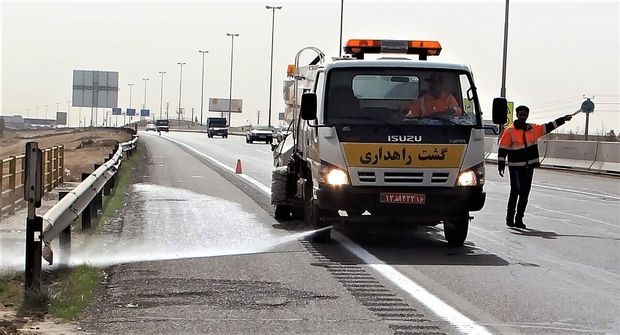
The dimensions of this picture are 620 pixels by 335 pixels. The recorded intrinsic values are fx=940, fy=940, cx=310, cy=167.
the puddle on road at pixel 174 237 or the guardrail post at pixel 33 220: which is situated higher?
the guardrail post at pixel 33 220

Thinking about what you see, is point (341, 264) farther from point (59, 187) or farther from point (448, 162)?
point (59, 187)

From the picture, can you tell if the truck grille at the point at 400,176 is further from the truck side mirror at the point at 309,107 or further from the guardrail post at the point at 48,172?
the guardrail post at the point at 48,172

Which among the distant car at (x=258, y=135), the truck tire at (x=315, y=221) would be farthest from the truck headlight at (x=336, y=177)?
the distant car at (x=258, y=135)

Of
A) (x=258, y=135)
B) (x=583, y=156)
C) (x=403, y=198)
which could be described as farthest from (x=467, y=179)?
(x=258, y=135)

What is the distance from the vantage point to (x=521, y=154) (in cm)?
1438

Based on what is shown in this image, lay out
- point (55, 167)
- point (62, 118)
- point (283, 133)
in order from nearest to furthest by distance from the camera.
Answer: point (283, 133) → point (55, 167) → point (62, 118)

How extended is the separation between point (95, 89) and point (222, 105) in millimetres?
93063

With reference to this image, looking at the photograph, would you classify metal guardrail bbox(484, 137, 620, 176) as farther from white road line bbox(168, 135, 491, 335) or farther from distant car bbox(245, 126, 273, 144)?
distant car bbox(245, 126, 273, 144)

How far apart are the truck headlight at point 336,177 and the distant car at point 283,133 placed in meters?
3.84

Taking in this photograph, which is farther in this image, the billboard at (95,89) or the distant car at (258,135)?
the billboard at (95,89)

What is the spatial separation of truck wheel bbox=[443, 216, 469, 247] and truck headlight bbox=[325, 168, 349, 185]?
1.48 metres

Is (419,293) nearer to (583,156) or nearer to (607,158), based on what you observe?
(607,158)

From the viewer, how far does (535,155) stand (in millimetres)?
14445

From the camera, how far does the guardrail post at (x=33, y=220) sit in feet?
24.2
